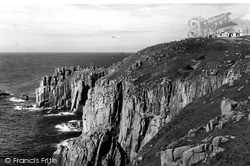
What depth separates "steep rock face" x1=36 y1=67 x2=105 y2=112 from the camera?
145m

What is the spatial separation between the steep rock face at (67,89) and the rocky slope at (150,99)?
→ 3127 centimetres

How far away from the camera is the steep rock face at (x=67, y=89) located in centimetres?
14475

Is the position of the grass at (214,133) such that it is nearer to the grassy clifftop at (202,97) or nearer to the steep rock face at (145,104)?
the grassy clifftop at (202,97)

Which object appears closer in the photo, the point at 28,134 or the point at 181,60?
the point at 181,60

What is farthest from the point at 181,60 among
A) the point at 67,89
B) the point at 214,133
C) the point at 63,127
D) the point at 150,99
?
the point at 67,89

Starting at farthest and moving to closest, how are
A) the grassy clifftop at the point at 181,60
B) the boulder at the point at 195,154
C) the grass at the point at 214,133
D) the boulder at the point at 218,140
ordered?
the grassy clifftop at the point at 181,60
the boulder at the point at 218,140
the boulder at the point at 195,154
the grass at the point at 214,133

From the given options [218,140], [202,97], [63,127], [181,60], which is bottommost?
[63,127]

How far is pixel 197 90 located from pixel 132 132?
2087 centimetres

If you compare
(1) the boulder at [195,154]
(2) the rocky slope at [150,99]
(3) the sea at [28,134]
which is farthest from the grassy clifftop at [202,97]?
(3) the sea at [28,134]

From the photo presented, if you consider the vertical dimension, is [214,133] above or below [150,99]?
above

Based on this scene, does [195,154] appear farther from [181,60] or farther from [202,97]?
[181,60]

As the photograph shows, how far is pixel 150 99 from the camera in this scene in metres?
85.8

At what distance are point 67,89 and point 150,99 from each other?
77929 mm

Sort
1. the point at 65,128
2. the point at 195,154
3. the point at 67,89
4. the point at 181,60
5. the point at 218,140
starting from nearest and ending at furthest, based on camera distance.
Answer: the point at 195,154, the point at 218,140, the point at 181,60, the point at 65,128, the point at 67,89
